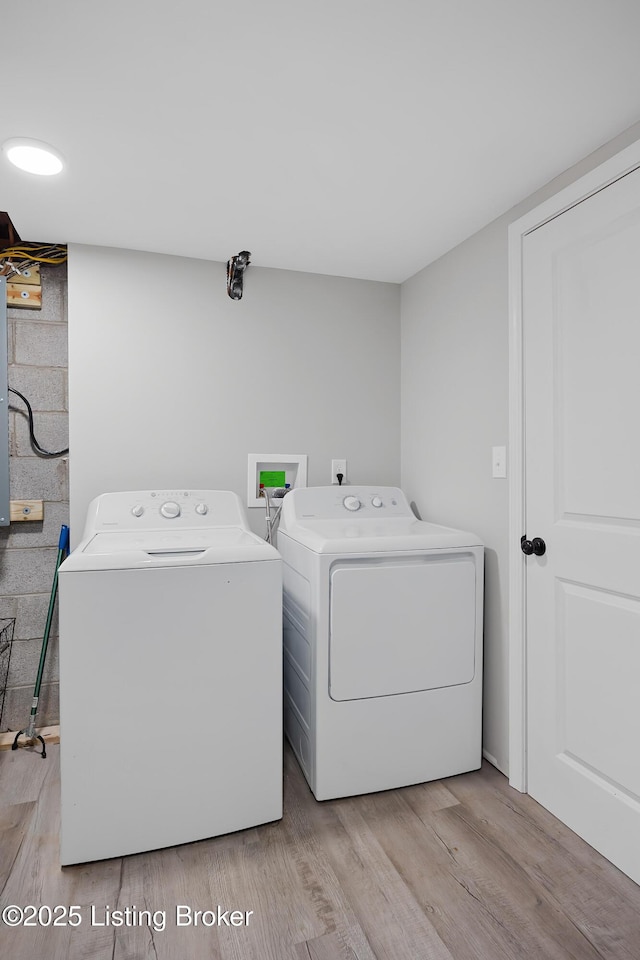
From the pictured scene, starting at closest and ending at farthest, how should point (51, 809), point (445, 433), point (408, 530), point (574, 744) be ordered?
point (574, 744) < point (51, 809) < point (408, 530) < point (445, 433)

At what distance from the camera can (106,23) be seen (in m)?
1.16

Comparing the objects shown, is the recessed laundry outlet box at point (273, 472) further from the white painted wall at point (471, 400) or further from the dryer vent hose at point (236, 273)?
the dryer vent hose at point (236, 273)

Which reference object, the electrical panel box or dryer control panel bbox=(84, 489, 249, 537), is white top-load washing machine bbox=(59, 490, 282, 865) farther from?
the electrical panel box

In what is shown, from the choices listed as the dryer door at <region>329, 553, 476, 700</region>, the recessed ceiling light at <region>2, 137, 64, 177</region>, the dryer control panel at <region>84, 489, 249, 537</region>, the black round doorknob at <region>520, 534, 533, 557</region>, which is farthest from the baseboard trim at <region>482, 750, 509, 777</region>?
the recessed ceiling light at <region>2, 137, 64, 177</region>

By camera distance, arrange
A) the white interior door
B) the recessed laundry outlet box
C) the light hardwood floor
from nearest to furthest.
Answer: the light hardwood floor < the white interior door < the recessed laundry outlet box

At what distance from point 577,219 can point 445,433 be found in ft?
3.28

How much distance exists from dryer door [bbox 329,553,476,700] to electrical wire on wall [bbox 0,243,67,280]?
1838mm

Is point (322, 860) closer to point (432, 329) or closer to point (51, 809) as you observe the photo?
point (51, 809)

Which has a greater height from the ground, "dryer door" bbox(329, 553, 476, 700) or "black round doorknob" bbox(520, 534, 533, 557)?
"black round doorknob" bbox(520, 534, 533, 557)

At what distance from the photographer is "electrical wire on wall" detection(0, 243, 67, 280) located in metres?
2.28

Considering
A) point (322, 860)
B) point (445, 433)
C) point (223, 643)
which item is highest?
point (445, 433)

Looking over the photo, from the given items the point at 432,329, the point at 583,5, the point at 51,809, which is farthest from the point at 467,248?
the point at 51,809

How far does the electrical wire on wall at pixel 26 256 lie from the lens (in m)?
2.28

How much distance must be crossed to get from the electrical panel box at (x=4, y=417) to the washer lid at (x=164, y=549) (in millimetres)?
541
